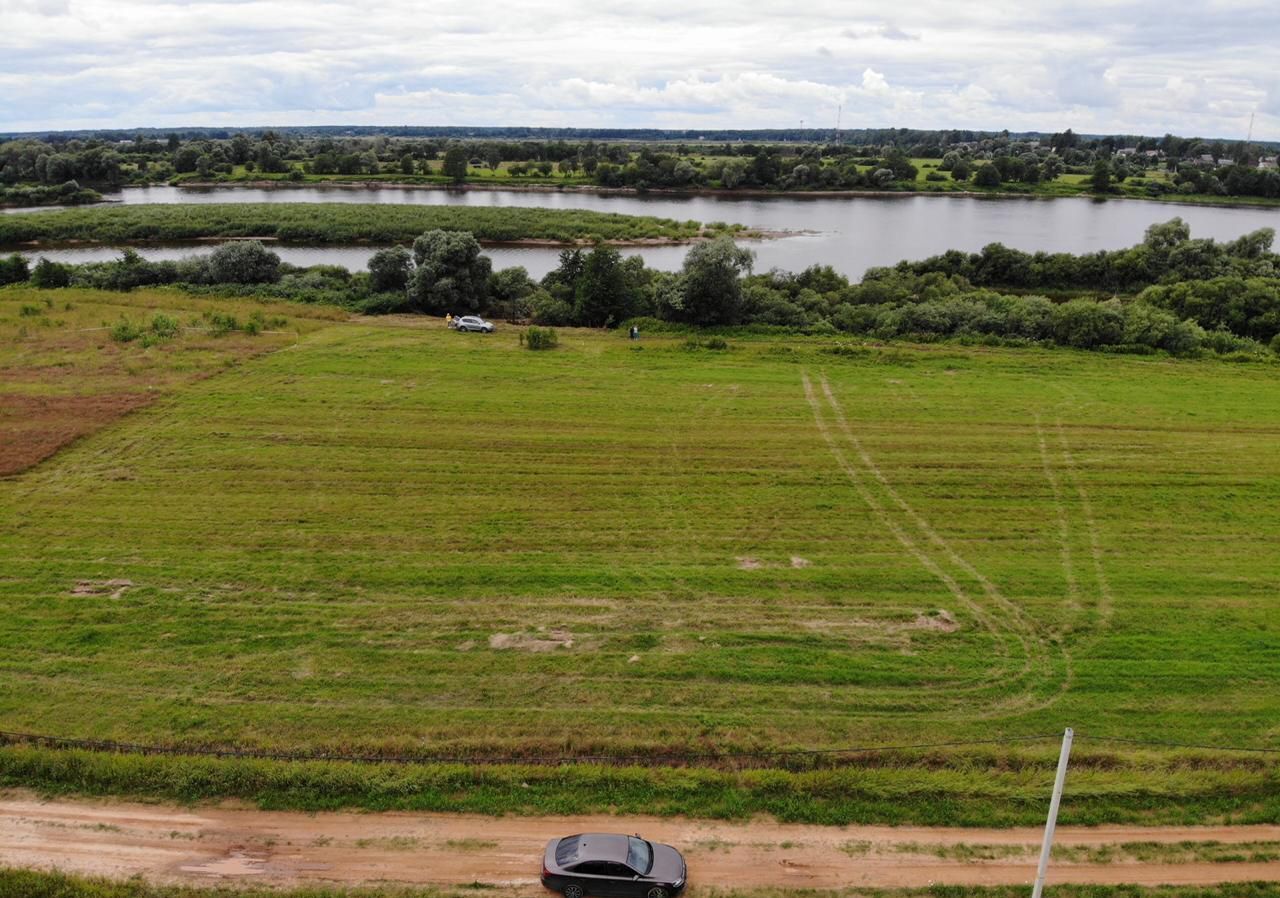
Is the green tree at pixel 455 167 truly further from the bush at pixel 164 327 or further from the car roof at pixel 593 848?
the car roof at pixel 593 848

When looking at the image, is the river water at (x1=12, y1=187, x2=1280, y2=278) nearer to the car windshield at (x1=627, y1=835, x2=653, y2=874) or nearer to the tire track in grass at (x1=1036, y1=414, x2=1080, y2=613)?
the tire track in grass at (x1=1036, y1=414, x2=1080, y2=613)

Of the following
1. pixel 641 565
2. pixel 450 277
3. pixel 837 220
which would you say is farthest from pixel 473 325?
pixel 837 220

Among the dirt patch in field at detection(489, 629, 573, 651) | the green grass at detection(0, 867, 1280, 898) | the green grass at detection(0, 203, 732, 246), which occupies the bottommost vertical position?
the green grass at detection(0, 867, 1280, 898)

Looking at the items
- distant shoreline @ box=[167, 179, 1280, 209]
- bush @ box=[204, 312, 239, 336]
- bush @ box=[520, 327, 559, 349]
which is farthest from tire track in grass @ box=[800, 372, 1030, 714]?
distant shoreline @ box=[167, 179, 1280, 209]

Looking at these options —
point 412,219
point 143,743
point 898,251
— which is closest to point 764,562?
point 143,743

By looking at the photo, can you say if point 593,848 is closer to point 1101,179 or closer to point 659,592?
point 659,592

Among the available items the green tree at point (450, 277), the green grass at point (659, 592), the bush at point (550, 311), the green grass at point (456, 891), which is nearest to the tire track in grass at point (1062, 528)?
the green grass at point (659, 592)
